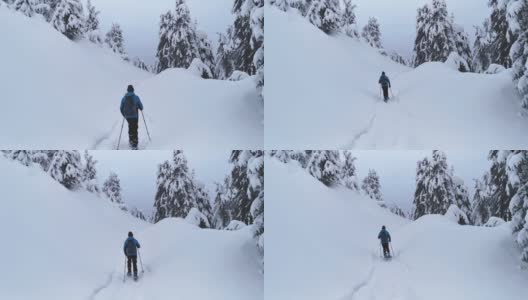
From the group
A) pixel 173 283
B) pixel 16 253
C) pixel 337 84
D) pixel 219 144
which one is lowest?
pixel 173 283

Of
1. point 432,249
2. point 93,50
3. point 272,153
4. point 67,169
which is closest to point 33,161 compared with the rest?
point 67,169

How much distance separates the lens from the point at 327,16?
4.28 metres

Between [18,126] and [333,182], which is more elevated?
[18,126]

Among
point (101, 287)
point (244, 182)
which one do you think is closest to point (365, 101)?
point (244, 182)

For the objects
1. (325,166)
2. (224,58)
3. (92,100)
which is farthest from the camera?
(224,58)

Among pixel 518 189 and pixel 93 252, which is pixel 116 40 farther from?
pixel 518 189

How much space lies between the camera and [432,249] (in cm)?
412

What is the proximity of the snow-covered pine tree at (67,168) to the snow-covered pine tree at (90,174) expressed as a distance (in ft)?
0.12

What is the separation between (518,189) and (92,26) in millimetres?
3551

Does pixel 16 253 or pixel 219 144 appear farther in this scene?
pixel 219 144

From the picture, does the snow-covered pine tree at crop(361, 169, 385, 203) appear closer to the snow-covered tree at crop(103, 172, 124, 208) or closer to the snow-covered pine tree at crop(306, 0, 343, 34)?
the snow-covered pine tree at crop(306, 0, 343, 34)

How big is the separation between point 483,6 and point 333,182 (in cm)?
184

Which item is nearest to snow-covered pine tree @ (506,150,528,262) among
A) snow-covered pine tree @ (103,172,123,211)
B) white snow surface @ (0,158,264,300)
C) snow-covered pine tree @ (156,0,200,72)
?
white snow surface @ (0,158,264,300)

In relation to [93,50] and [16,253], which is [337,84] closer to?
[93,50]
